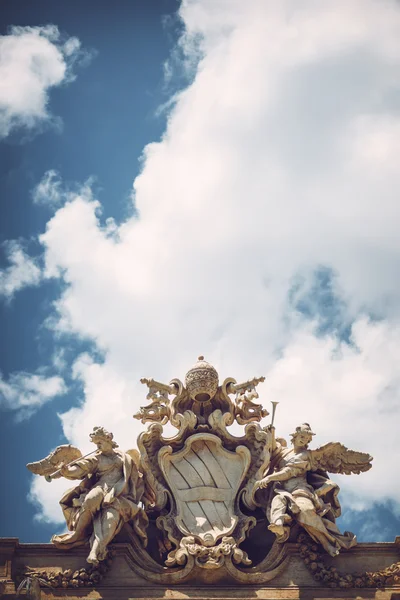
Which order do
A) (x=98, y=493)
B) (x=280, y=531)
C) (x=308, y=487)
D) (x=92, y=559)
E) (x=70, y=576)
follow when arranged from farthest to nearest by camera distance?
(x=308, y=487) < (x=98, y=493) < (x=280, y=531) < (x=70, y=576) < (x=92, y=559)

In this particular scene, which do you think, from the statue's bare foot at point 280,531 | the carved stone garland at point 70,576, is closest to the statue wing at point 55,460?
the carved stone garland at point 70,576

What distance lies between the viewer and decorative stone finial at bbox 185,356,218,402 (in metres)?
23.2

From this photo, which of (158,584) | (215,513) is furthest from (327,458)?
(158,584)

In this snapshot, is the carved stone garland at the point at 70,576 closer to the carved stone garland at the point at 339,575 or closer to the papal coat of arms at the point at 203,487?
the papal coat of arms at the point at 203,487

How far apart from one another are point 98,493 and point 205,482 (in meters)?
1.96

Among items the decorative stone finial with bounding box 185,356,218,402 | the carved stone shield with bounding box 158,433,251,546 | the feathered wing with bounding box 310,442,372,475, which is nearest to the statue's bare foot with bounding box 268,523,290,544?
the carved stone shield with bounding box 158,433,251,546

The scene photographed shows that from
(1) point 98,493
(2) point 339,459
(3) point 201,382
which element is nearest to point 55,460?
(1) point 98,493

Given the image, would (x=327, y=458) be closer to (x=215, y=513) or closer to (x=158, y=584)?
(x=215, y=513)

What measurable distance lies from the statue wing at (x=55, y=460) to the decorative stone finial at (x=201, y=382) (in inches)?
94.4

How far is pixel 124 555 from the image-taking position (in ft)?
71.8

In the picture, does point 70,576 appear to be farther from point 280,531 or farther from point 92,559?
point 280,531

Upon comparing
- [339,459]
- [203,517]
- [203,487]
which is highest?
[339,459]

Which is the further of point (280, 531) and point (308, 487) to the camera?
point (308, 487)

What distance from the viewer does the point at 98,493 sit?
21969 millimetres
